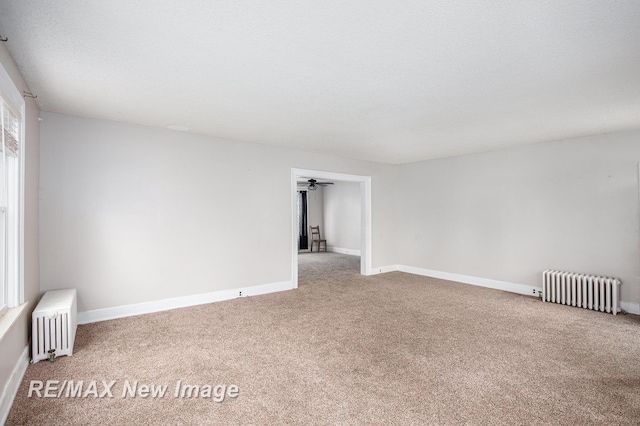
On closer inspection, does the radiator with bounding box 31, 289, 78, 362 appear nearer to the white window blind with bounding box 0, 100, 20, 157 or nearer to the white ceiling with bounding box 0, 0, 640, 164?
the white window blind with bounding box 0, 100, 20, 157

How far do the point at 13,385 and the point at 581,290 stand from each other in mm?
6359

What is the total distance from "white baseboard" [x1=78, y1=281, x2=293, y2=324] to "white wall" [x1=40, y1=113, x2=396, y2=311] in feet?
0.24

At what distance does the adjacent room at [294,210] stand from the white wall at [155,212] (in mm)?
26

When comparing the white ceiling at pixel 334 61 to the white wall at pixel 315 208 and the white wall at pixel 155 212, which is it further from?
the white wall at pixel 315 208

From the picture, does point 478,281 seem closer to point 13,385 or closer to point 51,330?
point 51,330

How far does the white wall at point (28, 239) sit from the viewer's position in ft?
7.23

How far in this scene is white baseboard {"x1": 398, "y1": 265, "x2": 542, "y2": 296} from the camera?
208 inches

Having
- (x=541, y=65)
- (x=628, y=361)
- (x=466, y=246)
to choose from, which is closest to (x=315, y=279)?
(x=466, y=246)

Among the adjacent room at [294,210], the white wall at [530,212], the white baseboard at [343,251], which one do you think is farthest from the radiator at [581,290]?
the white baseboard at [343,251]

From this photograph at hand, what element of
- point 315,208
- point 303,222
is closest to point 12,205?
point 303,222

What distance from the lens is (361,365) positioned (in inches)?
108

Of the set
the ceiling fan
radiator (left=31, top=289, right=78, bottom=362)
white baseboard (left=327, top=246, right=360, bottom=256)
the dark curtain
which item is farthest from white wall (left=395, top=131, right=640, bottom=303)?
radiator (left=31, top=289, right=78, bottom=362)

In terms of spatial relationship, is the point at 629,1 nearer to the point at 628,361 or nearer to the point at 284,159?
the point at 628,361

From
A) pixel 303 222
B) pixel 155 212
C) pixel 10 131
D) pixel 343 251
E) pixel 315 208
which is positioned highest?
pixel 10 131
